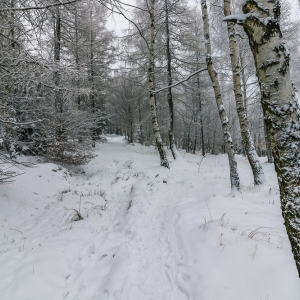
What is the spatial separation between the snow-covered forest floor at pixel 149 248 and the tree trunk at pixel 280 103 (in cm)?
90

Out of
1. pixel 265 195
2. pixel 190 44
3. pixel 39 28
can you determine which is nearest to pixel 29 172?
pixel 39 28

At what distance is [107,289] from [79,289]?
39 centimetres

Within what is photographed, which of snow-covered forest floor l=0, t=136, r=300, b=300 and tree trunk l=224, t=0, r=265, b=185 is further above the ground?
tree trunk l=224, t=0, r=265, b=185

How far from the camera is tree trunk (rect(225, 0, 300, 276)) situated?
1.41 metres

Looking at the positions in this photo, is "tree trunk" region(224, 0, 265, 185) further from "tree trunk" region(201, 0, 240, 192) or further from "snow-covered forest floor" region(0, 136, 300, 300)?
"tree trunk" region(201, 0, 240, 192)

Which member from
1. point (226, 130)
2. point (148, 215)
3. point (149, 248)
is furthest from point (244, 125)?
point (149, 248)

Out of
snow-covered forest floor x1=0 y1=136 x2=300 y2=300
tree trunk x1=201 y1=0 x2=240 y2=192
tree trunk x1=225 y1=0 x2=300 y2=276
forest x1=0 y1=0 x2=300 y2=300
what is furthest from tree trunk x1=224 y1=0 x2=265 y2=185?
tree trunk x1=225 y1=0 x2=300 y2=276

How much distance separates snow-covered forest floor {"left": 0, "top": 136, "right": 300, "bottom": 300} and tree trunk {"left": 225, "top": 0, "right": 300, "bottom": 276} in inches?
35.4

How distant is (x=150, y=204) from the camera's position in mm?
4965

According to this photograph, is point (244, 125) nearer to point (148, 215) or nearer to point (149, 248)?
point (148, 215)

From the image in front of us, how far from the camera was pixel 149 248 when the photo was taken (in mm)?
3115

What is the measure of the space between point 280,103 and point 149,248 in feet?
9.03

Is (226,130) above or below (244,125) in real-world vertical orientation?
below

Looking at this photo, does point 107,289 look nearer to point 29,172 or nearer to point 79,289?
point 79,289
